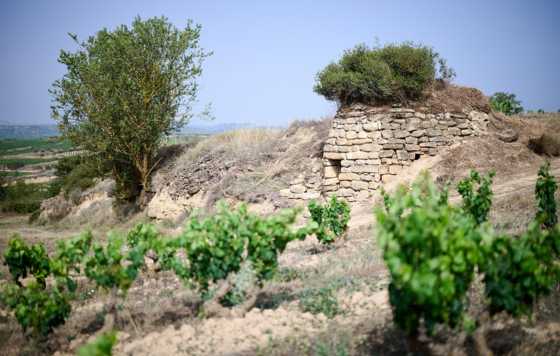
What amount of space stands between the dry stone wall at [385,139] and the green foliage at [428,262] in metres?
9.98

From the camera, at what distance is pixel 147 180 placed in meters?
19.9

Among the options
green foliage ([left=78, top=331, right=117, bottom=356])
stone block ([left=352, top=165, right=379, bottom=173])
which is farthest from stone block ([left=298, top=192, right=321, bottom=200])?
green foliage ([left=78, top=331, right=117, bottom=356])

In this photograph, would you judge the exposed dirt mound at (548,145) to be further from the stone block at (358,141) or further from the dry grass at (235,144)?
the dry grass at (235,144)

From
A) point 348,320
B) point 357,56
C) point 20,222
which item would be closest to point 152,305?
point 348,320

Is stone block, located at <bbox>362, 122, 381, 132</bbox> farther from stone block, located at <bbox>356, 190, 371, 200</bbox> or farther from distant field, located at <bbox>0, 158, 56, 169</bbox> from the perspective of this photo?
distant field, located at <bbox>0, 158, 56, 169</bbox>

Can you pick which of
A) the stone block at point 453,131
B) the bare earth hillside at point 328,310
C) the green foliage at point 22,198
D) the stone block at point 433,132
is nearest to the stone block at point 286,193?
the bare earth hillside at point 328,310

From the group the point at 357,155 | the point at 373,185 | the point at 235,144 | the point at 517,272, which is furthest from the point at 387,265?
the point at 235,144

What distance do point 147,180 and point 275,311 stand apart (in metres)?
15.8

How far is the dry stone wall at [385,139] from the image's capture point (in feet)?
44.2

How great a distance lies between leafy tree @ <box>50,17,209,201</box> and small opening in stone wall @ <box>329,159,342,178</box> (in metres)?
8.05

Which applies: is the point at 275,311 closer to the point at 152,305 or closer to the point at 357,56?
the point at 152,305

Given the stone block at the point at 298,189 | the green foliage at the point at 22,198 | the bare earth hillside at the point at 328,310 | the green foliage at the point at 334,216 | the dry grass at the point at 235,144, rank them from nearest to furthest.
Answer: the bare earth hillside at the point at 328,310 < the green foliage at the point at 334,216 < the stone block at the point at 298,189 < the dry grass at the point at 235,144 < the green foliage at the point at 22,198

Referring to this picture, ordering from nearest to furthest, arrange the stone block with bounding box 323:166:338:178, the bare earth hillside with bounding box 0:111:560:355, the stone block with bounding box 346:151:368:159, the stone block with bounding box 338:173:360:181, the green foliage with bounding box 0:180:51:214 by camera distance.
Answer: the bare earth hillside with bounding box 0:111:560:355 < the stone block with bounding box 346:151:368:159 < the stone block with bounding box 338:173:360:181 < the stone block with bounding box 323:166:338:178 < the green foliage with bounding box 0:180:51:214

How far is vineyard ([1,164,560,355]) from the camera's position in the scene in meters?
3.49
